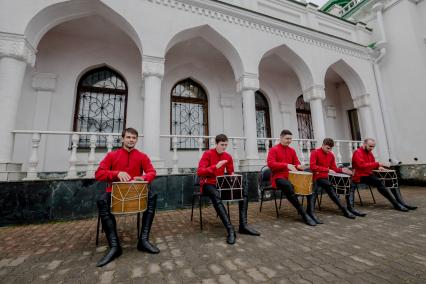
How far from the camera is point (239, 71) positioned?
21.8ft

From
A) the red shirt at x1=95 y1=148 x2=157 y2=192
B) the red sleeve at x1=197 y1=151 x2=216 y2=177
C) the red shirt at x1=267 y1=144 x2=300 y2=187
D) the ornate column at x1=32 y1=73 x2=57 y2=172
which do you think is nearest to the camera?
the red shirt at x1=95 y1=148 x2=157 y2=192

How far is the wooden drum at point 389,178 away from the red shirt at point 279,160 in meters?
2.03

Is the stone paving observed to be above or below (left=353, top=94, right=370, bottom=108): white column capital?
below

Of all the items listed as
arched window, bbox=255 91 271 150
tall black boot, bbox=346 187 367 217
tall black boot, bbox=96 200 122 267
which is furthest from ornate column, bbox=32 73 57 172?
tall black boot, bbox=346 187 367 217

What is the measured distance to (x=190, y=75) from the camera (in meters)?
8.17

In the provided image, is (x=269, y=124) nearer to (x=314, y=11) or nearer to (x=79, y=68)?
(x=314, y=11)

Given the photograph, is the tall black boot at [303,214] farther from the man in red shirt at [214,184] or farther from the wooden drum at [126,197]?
the wooden drum at [126,197]

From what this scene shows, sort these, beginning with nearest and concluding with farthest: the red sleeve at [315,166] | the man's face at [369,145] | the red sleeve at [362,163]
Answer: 1. the red sleeve at [315,166]
2. the red sleeve at [362,163]
3. the man's face at [369,145]

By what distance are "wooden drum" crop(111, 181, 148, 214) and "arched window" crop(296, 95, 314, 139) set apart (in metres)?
9.05

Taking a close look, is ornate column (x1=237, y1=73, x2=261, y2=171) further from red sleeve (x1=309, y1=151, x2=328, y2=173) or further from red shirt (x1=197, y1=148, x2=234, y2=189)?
red shirt (x1=197, y1=148, x2=234, y2=189)

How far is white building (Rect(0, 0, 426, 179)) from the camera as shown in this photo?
5094 mm

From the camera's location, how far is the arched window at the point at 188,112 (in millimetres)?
7668

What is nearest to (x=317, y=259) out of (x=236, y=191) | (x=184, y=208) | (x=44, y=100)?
(x=236, y=191)

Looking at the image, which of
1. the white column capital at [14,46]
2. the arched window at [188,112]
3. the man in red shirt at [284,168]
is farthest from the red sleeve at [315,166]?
the white column capital at [14,46]
